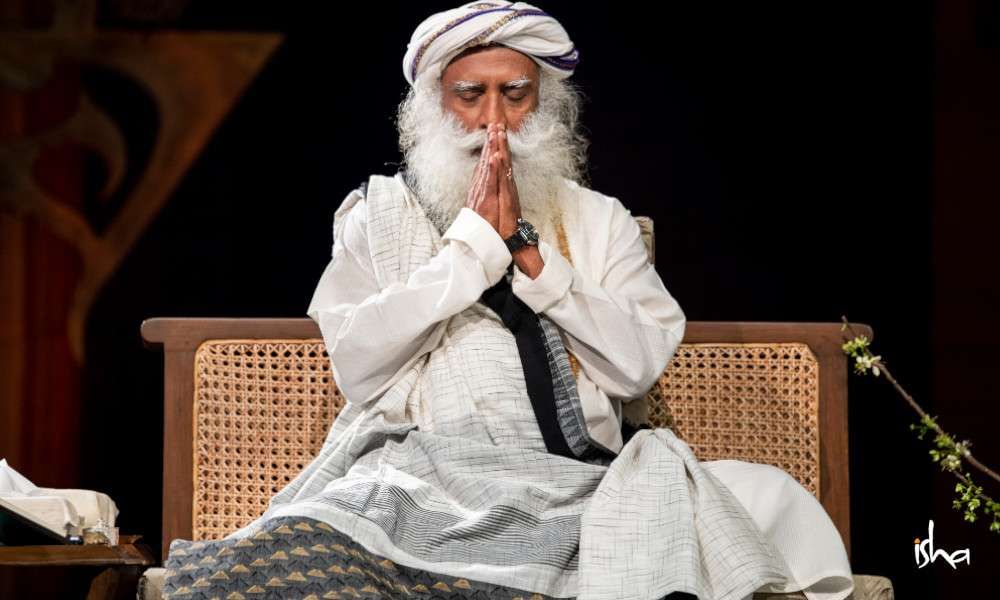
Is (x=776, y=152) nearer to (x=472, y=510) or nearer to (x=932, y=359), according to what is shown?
(x=932, y=359)

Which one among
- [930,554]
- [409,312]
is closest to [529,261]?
[409,312]

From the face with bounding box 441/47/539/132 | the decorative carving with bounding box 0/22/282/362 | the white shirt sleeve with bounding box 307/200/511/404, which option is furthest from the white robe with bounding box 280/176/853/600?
the decorative carving with bounding box 0/22/282/362

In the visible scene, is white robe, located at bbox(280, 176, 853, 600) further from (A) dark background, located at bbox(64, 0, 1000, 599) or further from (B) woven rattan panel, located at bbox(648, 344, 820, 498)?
(A) dark background, located at bbox(64, 0, 1000, 599)

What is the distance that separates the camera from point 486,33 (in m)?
3.23

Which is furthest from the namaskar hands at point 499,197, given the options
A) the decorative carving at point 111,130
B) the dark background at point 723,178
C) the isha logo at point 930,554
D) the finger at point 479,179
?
the isha logo at point 930,554

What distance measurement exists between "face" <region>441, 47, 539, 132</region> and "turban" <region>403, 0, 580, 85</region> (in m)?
0.03

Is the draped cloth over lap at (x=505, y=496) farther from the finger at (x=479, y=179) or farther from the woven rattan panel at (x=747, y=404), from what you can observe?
the woven rattan panel at (x=747, y=404)

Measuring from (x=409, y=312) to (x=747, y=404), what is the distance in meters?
0.94

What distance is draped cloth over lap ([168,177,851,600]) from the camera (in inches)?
100.0

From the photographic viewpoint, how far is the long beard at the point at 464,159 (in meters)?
3.26

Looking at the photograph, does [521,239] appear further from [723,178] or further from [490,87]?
[723,178]

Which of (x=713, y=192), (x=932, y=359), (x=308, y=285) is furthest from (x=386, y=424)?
(x=932, y=359)

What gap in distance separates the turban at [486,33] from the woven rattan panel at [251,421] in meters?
0.76

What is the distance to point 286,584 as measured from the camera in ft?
7.82
